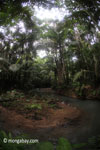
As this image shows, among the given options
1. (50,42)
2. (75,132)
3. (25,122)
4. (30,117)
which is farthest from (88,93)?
(50,42)

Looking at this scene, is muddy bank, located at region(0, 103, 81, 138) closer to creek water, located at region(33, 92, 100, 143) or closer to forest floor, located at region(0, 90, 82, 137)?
forest floor, located at region(0, 90, 82, 137)

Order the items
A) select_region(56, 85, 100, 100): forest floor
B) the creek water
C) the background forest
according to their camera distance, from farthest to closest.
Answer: select_region(56, 85, 100, 100): forest floor < the background forest < the creek water

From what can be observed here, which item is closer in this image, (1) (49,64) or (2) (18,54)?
(2) (18,54)

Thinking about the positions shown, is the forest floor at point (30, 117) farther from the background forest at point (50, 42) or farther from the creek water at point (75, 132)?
the background forest at point (50, 42)

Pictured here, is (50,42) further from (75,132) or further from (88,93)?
(75,132)

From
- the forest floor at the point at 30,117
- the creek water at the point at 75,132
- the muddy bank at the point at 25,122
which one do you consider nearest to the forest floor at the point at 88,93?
the forest floor at the point at 30,117

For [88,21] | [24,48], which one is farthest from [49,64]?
[88,21]

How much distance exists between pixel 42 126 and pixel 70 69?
7.79 metres

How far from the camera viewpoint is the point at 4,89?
4473 mm

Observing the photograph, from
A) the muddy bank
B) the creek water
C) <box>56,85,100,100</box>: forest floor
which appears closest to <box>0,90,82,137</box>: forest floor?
the muddy bank

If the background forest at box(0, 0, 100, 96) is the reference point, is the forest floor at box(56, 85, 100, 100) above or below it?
below

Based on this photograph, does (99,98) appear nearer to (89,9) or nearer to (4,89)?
(89,9)

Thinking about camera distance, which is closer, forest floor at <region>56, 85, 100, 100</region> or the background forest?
the background forest

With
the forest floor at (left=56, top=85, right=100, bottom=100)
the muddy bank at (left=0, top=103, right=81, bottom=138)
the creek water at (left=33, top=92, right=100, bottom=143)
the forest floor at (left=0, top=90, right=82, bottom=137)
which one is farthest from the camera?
the forest floor at (left=56, top=85, right=100, bottom=100)
